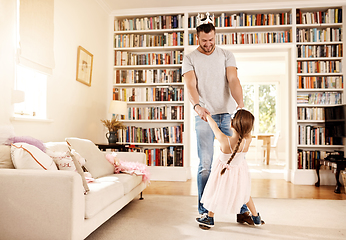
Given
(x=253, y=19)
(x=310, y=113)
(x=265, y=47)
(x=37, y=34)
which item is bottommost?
(x=310, y=113)

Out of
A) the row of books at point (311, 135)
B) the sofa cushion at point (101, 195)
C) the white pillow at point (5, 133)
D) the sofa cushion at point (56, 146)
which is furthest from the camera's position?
the row of books at point (311, 135)

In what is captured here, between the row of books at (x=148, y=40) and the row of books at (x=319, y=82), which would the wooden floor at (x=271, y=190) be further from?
the row of books at (x=148, y=40)

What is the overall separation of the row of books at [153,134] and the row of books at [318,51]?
2185mm

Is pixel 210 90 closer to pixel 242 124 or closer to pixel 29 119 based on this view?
pixel 242 124

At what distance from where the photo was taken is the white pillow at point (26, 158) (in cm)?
180

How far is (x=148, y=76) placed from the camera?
4.91 metres

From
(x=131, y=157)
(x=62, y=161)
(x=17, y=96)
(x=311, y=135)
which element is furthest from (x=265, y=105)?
(x=62, y=161)

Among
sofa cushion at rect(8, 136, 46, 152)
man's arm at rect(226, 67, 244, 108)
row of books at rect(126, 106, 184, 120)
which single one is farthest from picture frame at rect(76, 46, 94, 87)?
man's arm at rect(226, 67, 244, 108)

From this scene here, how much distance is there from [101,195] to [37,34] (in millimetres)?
1788

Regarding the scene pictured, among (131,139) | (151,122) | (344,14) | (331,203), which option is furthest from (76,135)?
(344,14)

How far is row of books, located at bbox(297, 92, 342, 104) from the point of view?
179 inches

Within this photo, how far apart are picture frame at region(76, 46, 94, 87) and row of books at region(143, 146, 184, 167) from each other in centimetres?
148

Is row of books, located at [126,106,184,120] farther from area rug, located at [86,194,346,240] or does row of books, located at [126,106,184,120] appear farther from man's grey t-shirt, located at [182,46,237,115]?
man's grey t-shirt, located at [182,46,237,115]

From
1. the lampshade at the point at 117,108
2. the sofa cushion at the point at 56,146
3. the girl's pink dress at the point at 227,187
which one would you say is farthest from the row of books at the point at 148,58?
the girl's pink dress at the point at 227,187
